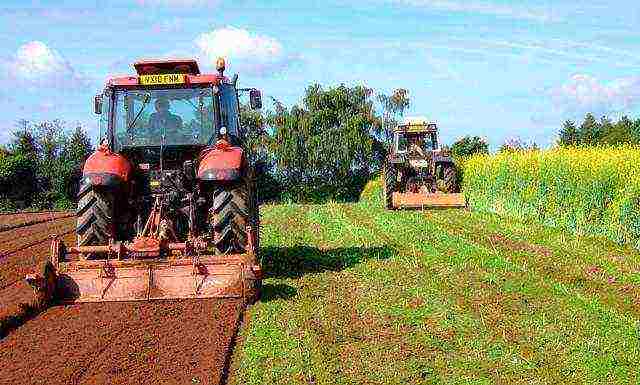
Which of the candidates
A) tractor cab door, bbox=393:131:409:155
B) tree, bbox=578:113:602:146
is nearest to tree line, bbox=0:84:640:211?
tree, bbox=578:113:602:146

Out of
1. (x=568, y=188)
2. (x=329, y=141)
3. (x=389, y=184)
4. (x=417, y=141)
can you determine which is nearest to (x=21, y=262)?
(x=568, y=188)

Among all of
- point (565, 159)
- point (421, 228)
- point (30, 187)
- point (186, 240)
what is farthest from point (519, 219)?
point (30, 187)

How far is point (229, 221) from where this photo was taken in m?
10.2

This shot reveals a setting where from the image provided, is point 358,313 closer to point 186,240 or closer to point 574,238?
point 186,240

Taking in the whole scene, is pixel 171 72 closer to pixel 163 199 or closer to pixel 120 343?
pixel 163 199

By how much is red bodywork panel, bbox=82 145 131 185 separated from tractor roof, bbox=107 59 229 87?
940 mm

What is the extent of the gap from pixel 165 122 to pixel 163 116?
0.29 feet

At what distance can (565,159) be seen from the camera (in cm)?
1875

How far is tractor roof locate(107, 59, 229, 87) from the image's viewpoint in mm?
10859

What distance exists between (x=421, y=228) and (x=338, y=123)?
3801cm

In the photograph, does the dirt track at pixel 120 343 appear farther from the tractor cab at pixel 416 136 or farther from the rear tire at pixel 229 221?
the tractor cab at pixel 416 136

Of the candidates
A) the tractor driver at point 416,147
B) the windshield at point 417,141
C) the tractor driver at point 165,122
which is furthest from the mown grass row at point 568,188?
the tractor driver at point 165,122

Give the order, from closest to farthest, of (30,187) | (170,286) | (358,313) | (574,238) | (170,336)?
(170,336)
(358,313)
(170,286)
(574,238)
(30,187)

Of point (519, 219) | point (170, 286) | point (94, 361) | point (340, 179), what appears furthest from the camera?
point (340, 179)
